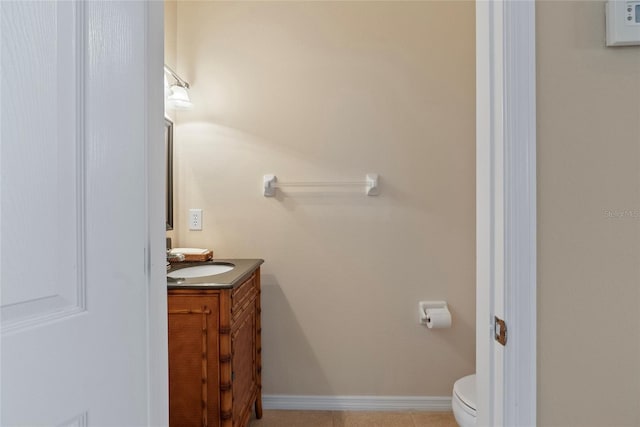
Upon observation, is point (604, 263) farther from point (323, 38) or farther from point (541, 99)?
point (323, 38)

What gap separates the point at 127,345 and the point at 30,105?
42cm

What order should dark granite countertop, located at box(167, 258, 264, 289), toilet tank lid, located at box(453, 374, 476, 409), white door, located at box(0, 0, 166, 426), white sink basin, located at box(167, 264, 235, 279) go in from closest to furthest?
white door, located at box(0, 0, 166, 426) → dark granite countertop, located at box(167, 258, 264, 289) → toilet tank lid, located at box(453, 374, 476, 409) → white sink basin, located at box(167, 264, 235, 279)

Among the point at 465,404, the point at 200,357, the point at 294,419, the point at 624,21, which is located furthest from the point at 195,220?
the point at 624,21

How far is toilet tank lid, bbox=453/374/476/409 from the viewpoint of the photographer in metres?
1.41

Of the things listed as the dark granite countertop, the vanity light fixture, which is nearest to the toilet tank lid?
the dark granite countertop

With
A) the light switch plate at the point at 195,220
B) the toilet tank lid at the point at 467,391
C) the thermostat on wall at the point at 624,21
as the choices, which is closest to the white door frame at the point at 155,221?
the thermostat on wall at the point at 624,21

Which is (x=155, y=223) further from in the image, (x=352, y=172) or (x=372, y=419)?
(x=372, y=419)

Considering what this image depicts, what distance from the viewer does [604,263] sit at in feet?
2.28

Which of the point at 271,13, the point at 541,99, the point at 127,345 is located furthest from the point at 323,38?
the point at 127,345

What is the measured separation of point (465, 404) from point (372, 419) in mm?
706

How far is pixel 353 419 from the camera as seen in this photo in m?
1.92

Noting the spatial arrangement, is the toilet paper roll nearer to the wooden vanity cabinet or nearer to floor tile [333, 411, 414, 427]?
floor tile [333, 411, 414, 427]

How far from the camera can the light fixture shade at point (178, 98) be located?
184cm

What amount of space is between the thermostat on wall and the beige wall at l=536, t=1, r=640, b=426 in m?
0.02
